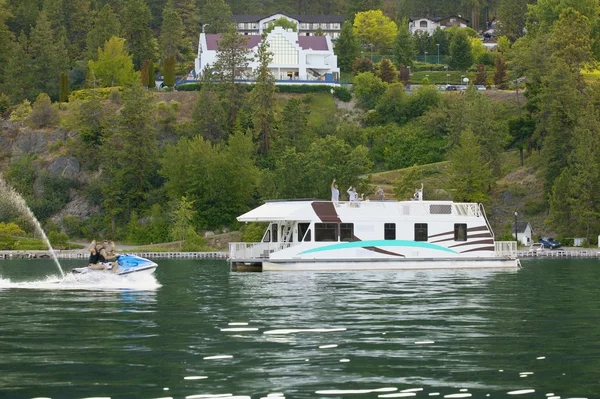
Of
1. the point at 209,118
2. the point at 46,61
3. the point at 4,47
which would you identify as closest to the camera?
the point at 209,118

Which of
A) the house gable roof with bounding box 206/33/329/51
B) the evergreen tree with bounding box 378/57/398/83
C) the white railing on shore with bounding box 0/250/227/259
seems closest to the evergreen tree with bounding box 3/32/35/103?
the house gable roof with bounding box 206/33/329/51

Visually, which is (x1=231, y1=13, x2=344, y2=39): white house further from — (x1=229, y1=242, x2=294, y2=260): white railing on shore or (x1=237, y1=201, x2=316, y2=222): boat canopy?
(x1=229, y1=242, x2=294, y2=260): white railing on shore

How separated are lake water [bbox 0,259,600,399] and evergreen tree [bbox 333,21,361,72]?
88.4 meters

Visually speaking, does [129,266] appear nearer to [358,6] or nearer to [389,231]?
[389,231]

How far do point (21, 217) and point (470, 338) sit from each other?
253 feet

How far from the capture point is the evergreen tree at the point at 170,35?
13438 centimetres

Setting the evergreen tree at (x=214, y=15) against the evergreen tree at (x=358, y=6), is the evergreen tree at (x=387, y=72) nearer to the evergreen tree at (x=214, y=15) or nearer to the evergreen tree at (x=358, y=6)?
the evergreen tree at (x=214, y=15)

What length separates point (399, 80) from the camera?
128m

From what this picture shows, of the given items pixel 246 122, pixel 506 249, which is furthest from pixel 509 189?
pixel 506 249

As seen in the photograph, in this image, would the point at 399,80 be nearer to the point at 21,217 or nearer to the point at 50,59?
the point at 50,59

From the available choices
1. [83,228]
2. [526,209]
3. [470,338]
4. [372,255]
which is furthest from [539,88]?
[470,338]

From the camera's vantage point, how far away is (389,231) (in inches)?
2296

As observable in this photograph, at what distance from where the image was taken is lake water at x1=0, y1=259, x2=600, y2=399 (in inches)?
Answer: 841

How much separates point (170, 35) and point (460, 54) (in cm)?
3611
